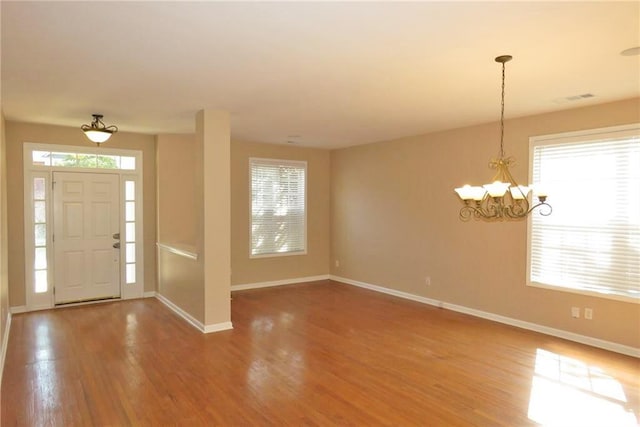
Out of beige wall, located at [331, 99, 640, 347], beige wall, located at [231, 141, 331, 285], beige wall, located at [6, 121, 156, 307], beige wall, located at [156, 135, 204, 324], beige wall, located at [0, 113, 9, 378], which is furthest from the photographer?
beige wall, located at [231, 141, 331, 285]

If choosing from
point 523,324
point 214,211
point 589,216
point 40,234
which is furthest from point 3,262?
point 589,216

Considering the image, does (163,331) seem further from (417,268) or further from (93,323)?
(417,268)

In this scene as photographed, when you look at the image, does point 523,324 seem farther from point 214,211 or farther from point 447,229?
point 214,211

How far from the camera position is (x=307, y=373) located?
375 centimetres

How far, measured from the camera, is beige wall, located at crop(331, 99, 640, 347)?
4.63m

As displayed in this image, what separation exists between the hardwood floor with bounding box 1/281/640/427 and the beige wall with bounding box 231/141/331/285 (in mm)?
1985

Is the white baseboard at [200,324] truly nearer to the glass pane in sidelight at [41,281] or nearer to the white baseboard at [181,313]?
the white baseboard at [181,313]

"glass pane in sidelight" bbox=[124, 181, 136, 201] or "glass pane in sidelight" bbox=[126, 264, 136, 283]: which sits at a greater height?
"glass pane in sidelight" bbox=[124, 181, 136, 201]

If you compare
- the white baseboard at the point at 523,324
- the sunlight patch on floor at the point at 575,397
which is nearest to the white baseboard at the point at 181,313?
the white baseboard at the point at 523,324

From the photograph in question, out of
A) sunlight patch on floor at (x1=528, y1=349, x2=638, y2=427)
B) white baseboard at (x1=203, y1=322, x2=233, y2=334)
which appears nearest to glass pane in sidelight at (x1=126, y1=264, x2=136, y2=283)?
white baseboard at (x1=203, y1=322, x2=233, y2=334)

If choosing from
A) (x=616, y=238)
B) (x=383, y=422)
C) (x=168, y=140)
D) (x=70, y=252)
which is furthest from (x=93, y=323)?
(x=616, y=238)

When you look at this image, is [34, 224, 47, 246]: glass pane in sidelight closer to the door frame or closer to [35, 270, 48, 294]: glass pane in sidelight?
the door frame

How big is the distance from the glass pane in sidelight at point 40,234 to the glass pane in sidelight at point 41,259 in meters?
0.10

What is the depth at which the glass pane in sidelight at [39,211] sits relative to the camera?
585cm
